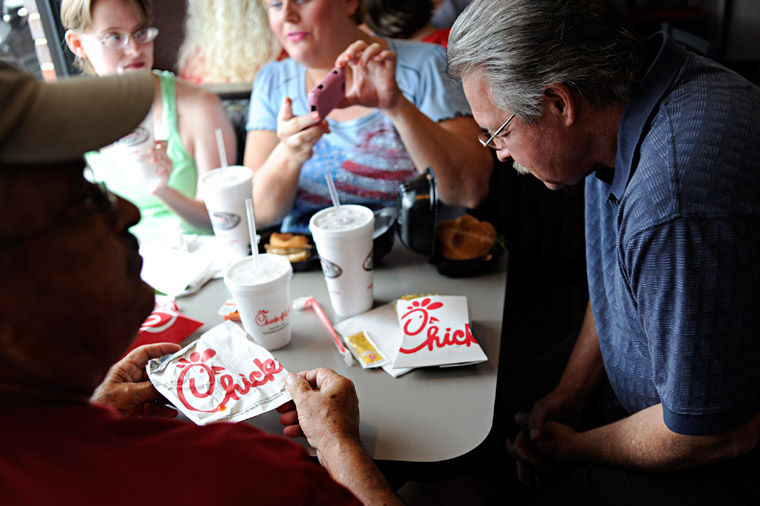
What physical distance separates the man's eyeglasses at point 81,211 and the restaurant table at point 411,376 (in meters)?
0.53

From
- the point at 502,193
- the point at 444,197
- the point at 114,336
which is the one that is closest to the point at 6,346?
the point at 114,336

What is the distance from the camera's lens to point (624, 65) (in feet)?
3.38

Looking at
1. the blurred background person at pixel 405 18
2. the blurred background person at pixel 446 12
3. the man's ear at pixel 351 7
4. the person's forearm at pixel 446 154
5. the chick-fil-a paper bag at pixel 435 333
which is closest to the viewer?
the chick-fil-a paper bag at pixel 435 333

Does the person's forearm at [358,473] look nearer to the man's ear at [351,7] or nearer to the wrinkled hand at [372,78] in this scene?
the wrinkled hand at [372,78]

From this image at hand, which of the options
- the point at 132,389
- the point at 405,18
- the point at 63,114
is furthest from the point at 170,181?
the point at 63,114

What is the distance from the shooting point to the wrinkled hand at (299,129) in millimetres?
1634

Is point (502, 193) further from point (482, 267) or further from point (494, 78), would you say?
point (494, 78)

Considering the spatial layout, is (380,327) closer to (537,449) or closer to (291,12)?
(537,449)

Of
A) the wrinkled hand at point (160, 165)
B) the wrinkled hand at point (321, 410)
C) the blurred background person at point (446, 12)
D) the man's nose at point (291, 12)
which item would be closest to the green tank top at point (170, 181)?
the wrinkled hand at point (160, 165)

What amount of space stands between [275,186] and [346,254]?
0.62 metres

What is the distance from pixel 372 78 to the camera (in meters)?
1.66

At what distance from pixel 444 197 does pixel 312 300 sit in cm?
62

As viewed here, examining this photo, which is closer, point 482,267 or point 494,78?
point 494,78

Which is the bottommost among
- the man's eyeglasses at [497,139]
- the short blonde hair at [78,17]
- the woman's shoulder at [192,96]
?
the woman's shoulder at [192,96]
